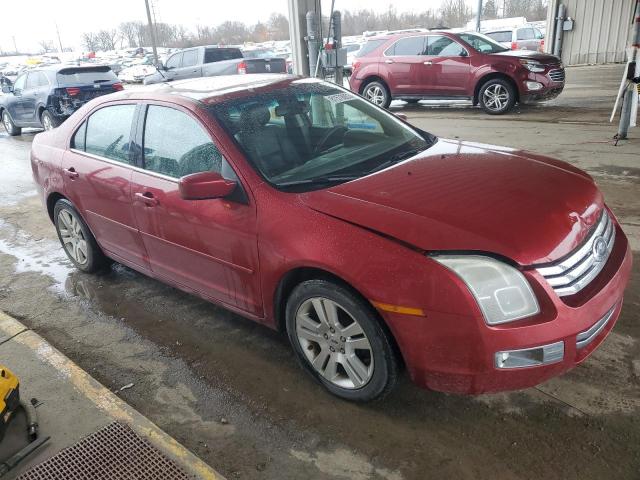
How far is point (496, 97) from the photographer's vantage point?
35.2ft

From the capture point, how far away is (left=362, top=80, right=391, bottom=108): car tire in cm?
1233

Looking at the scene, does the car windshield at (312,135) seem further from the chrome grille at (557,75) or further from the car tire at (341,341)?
the chrome grille at (557,75)

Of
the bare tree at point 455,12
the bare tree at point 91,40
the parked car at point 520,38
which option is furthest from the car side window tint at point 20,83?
the bare tree at point 91,40

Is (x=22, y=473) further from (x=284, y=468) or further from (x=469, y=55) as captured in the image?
(x=469, y=55)

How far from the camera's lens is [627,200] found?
5.21 meters

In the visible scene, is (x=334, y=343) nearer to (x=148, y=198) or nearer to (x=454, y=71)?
(x=148, y=198)

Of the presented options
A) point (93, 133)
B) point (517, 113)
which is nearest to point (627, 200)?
point (93, 133)

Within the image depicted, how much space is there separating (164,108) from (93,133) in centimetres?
97

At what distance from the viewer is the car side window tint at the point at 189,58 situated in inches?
570

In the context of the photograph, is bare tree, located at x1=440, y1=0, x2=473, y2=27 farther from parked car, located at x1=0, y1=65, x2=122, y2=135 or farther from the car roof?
the car roof

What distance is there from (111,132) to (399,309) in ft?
8.58

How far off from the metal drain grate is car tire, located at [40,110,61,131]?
11.1 metres

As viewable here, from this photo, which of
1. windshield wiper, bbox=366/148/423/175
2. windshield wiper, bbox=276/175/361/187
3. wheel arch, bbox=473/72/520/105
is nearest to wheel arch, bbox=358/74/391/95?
wheel arch, bbox=473/72/520/105

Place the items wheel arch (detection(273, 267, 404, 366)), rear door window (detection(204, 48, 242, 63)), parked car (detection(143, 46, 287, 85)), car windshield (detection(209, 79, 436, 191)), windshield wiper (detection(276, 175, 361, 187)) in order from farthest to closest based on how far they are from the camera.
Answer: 1. rear door window (detection(204, 48, 242, 63))
2. parked car (detection(143, 46, 287, 85))
3. car windshield (detection(209, 79, 436, 191))
4. windshield wiper (detection(276, 175, 361, 187))
5. wheel arch (detection(273, 267, 404, 366))
